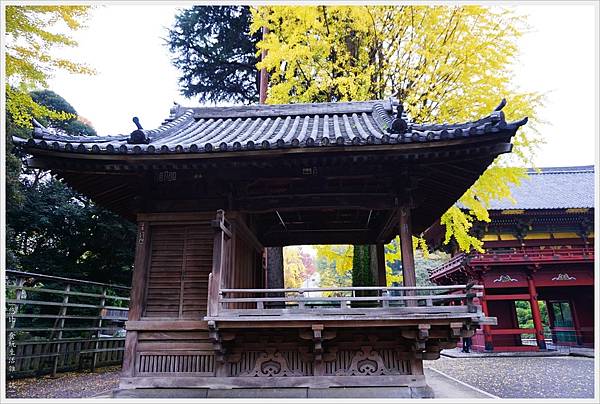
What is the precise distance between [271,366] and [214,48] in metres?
13.9

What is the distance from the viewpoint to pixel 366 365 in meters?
6.21

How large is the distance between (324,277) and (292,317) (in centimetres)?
3459

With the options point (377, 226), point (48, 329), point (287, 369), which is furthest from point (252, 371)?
point (48, 329)

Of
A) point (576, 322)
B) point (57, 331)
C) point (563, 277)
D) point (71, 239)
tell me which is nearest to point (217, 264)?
point (57, 331)

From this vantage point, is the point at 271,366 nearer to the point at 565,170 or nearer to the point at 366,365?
the point at 366,365

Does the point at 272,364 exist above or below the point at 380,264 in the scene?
below

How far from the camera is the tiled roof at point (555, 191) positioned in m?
19.7

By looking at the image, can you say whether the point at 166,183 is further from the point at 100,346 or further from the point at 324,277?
→ the point at 324,277

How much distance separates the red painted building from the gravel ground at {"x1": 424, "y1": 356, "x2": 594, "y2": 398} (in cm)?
274

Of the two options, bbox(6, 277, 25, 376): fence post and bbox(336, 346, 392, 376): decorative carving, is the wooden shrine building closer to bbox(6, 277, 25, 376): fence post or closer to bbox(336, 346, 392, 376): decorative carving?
bbox(336, 346, 392, 376): decorative carving

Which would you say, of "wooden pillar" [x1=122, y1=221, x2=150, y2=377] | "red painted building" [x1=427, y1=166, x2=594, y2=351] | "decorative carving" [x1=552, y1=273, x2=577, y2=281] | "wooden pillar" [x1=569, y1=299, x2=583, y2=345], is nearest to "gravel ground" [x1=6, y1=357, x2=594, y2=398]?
"wooden pillar" [x1=122, y1=221, x2=150, y2=377]

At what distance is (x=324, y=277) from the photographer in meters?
39.7

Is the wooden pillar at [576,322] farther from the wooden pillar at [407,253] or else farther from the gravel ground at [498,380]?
the wooden pillar at [407,253]

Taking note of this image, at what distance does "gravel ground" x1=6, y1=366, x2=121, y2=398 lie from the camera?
712 cm
